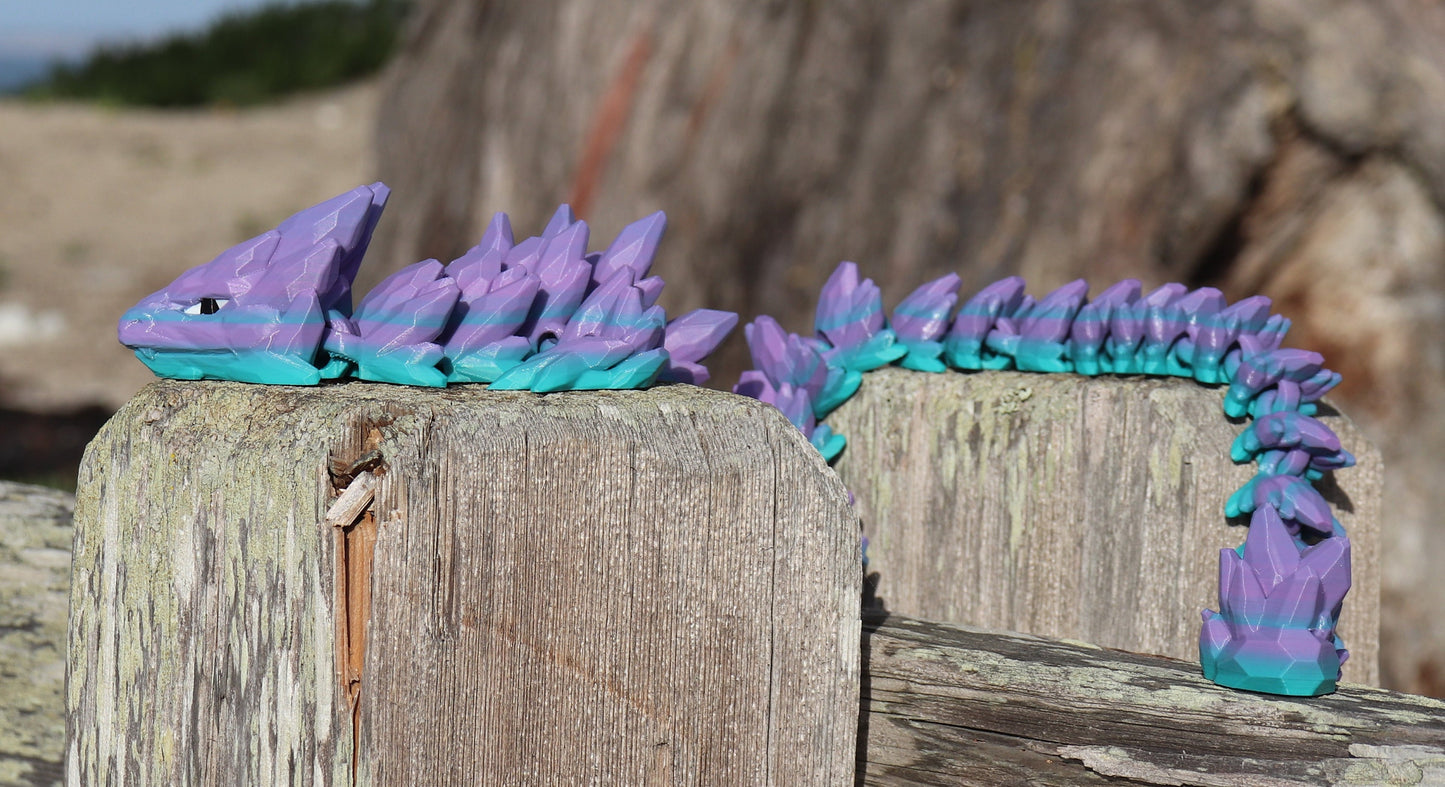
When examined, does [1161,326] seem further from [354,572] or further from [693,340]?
[354,572]

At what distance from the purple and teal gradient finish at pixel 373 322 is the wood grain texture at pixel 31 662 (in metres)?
0.66

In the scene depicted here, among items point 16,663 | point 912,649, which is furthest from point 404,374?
point 16,663

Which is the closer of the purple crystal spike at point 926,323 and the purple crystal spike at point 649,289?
the purple crystal spike at point 649,289

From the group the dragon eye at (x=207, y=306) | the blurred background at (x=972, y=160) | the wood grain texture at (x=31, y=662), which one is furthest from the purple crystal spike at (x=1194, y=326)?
the blurred background at (x=972, y=160)

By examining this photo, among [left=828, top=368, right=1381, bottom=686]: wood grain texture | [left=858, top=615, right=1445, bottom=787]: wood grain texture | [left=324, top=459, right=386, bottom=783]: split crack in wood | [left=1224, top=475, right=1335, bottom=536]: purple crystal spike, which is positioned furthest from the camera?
[left=828, top=368, right=1381, bottom=686]: wood grain texture

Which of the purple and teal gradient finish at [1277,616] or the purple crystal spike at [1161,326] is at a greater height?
the purple crystal spike at [1161,326]

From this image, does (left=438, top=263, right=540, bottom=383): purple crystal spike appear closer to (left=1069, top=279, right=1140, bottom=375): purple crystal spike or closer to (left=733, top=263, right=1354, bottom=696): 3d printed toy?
(left=733, top=263, right=1354, bottom=696): 3d printed toy

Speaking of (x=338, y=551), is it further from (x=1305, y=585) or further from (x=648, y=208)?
(x=648, y=208)

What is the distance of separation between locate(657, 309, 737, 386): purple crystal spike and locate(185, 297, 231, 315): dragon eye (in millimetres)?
502

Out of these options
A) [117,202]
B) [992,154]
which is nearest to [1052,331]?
[992,154]

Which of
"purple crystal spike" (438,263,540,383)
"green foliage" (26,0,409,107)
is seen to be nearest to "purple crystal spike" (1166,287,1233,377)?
"purple crystal spike" (438,263,540,383)

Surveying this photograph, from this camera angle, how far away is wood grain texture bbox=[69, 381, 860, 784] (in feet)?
3.38

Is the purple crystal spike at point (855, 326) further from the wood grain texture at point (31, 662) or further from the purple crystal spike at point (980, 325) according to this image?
the wood grain texture at point (31, 662)

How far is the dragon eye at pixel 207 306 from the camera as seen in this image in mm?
1235
